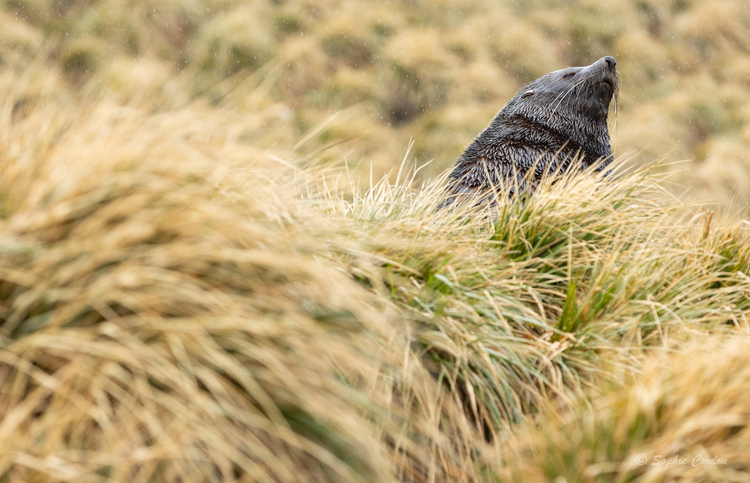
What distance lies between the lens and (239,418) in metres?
1.36

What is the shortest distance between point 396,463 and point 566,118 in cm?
334

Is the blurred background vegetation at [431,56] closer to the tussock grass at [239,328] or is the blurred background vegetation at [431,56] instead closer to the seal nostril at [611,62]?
the seal nostril at [611,62]

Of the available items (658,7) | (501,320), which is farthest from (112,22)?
(658,7)

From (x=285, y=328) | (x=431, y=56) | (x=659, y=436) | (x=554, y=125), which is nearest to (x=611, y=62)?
(x=554, y=125)

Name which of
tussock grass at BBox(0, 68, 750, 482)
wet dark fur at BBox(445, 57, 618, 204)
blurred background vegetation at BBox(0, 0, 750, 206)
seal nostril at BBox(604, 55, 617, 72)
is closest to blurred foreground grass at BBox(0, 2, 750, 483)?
tussock grass at BBox(0, 68, 750, 482)

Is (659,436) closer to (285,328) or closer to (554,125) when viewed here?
(285,328)

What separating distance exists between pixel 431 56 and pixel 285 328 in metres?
14.4

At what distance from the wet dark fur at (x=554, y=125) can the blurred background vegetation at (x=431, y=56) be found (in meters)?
5.71

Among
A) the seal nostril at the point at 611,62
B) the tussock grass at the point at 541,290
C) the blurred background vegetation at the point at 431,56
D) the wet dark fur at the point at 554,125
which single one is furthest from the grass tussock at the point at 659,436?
the blurred background vegetation at the point at 431,56

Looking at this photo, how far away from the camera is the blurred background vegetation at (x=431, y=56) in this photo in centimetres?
1234

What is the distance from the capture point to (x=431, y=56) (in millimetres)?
14953

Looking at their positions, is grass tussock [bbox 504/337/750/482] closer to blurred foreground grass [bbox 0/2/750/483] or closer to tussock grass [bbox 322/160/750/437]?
blurred foreground grass [bbox 0/2/750/483]

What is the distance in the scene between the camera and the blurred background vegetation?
12.3m

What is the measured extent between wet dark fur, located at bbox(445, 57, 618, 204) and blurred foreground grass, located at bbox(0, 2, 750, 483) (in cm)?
136
